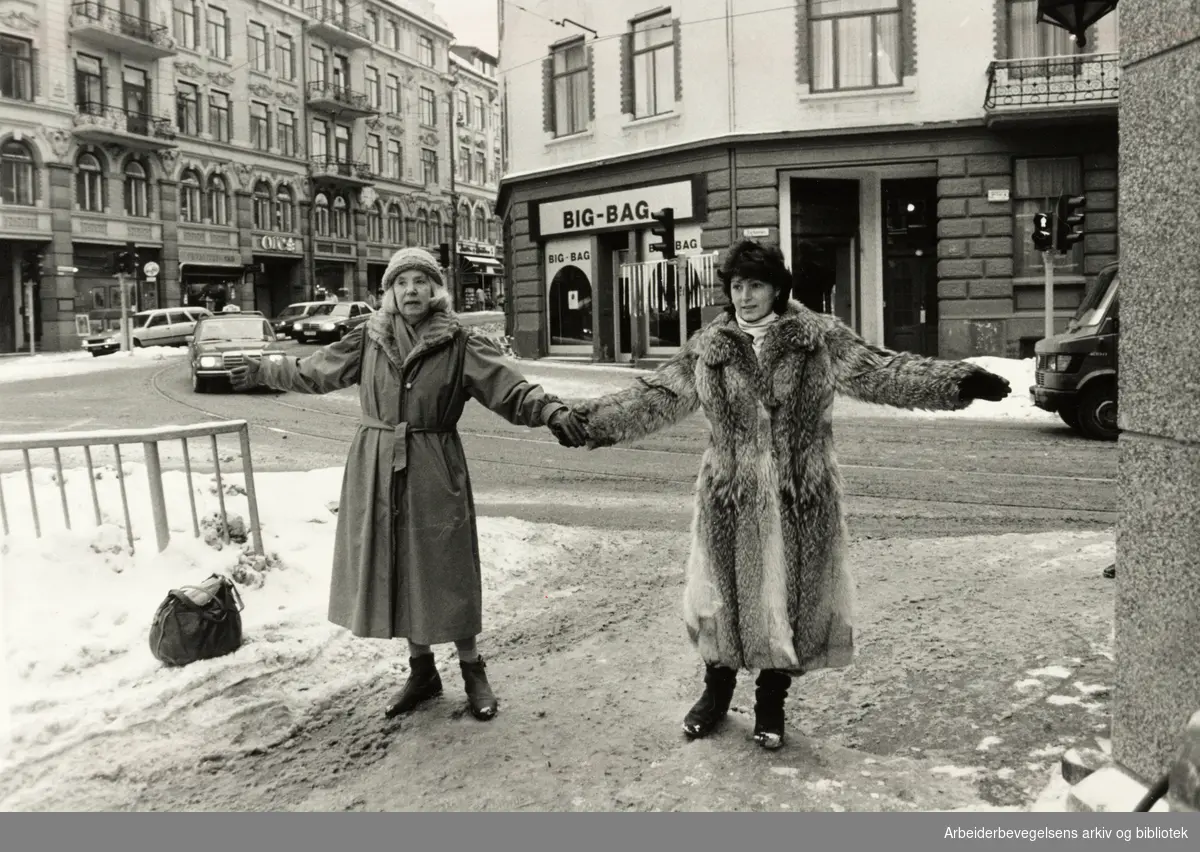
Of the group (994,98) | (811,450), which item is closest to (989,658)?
(811,450)

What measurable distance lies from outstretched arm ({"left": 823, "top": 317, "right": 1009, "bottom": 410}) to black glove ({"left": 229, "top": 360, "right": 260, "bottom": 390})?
2.52 meters

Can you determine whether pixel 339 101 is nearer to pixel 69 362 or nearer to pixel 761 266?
pixel 69 362

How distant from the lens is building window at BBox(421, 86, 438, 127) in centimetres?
1332

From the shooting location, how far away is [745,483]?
3.79 meters

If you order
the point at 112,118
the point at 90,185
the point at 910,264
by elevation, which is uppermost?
the point at 112,118

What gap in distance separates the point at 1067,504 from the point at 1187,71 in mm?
6308

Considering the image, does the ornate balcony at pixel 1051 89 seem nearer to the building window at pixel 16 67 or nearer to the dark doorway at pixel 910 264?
the dark doorway at pixel 910 264

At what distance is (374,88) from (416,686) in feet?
36.1

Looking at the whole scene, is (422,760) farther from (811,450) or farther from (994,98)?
(994,98)

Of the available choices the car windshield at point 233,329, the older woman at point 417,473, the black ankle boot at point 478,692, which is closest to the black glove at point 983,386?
the older woman at point 417,473

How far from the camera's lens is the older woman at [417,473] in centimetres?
416

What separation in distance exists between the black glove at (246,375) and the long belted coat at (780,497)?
2125mm

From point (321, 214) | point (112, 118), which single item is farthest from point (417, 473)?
point (112, 118)

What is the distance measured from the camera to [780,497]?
3777 mm
